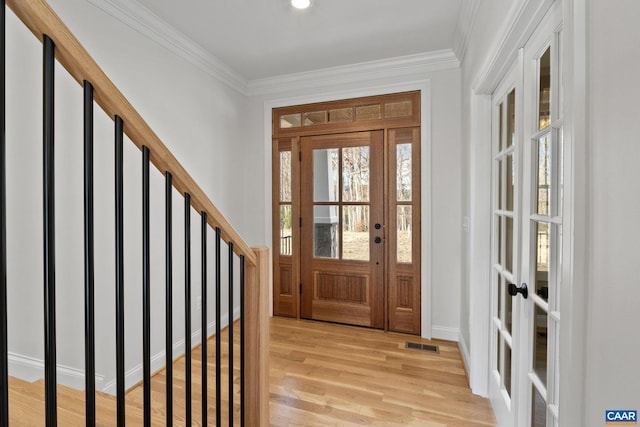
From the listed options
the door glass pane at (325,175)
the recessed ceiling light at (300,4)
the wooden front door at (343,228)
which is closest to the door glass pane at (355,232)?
the wooden front door at (343,228)

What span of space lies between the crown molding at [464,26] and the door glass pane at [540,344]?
180 cm

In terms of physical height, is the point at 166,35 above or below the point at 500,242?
above

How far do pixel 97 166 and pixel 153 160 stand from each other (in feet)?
4.71

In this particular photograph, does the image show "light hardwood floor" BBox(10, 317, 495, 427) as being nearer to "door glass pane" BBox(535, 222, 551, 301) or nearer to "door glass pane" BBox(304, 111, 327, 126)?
"door glass pane" BBox(535, 222, 551, 301)

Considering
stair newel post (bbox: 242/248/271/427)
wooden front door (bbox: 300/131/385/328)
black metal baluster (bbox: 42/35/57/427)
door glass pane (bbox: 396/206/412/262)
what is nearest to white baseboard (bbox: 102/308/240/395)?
stair newel post (bbox: 242/248/271/427)

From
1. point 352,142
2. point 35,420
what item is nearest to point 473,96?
point 352,142

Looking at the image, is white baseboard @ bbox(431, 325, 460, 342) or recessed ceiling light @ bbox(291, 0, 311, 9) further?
white baseboard @ bbox(431, 325, 460, 342)

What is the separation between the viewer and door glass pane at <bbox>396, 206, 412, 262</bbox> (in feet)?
9.95

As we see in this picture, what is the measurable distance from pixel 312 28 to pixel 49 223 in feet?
7.77

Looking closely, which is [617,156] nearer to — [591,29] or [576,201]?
[576,201]

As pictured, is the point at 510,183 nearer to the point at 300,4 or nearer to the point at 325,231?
the point at 300,4

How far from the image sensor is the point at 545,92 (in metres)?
1.24

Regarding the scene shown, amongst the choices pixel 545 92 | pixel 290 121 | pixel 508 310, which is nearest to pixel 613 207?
pixel 545 92

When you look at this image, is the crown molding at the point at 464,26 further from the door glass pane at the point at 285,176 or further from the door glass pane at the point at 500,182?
the door glass pane at the point at 285,176
